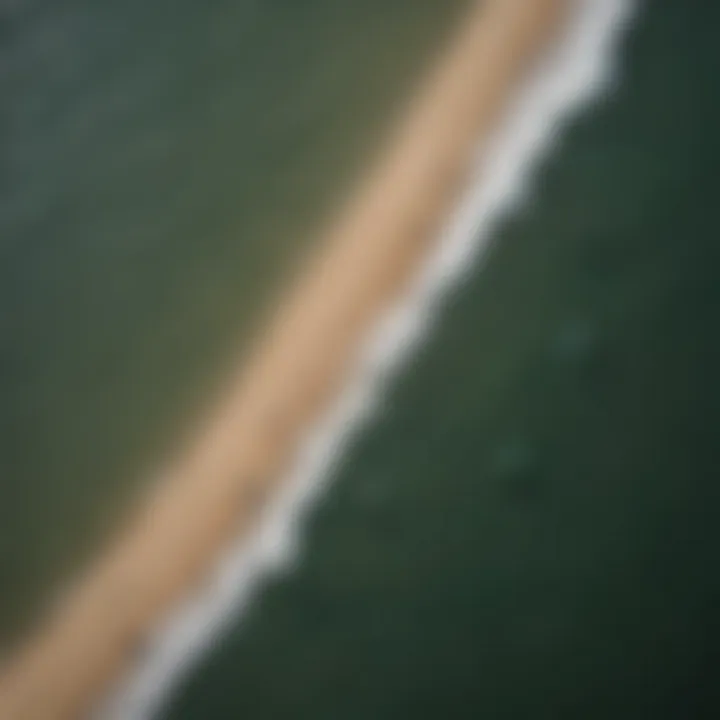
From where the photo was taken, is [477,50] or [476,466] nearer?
[476,466]

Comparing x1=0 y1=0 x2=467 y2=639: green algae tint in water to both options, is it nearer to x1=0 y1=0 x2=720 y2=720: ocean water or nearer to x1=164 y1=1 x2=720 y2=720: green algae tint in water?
x1=0 y1=0 x2=720 y2=720: ocean water

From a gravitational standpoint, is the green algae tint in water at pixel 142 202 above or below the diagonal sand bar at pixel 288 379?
above

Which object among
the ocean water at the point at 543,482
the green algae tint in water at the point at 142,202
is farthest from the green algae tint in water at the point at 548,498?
the green algae tint in water at the point at 142,202

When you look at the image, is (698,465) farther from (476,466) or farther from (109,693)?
(109,693)

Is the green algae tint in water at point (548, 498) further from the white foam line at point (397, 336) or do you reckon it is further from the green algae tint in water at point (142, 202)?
the green algae tint in water at point (142, 202)

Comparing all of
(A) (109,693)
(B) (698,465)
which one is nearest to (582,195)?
(B) (698,465)
